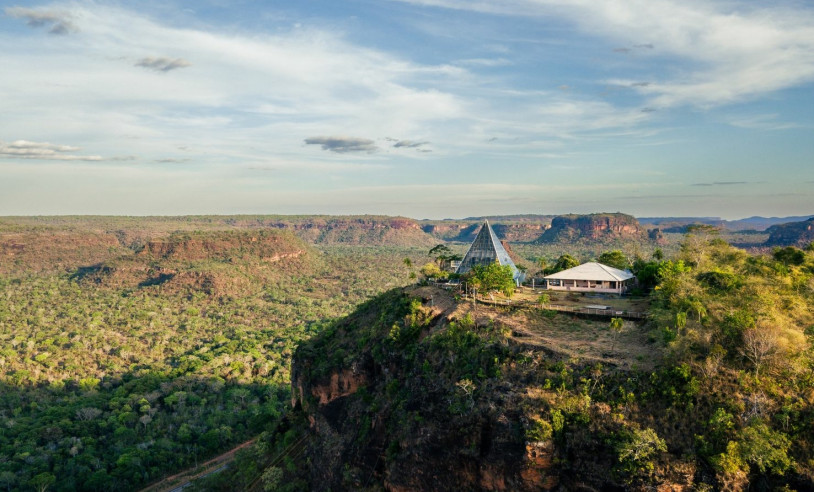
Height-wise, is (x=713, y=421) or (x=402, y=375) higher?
(x=713, y=421)

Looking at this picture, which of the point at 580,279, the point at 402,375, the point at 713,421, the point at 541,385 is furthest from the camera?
the point at 580,279

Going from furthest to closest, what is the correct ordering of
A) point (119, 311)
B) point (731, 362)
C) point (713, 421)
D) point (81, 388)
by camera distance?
point (119, 311)
point (81, 388)
point (731, 362)
point (713, 421)

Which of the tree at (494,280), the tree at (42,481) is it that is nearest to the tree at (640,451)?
the tree at (494,280)

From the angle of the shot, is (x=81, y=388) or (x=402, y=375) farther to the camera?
(x=81, y=388)

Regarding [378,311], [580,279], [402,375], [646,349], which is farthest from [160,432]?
[646,349]

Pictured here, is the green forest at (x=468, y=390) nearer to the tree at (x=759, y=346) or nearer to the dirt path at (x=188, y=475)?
the tree at (x=759, y=346)

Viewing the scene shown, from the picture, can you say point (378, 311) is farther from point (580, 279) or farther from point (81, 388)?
point (81, 388)

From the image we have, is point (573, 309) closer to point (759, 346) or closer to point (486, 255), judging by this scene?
point (759, 346)

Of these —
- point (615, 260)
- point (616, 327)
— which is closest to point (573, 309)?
point (616, 327)
